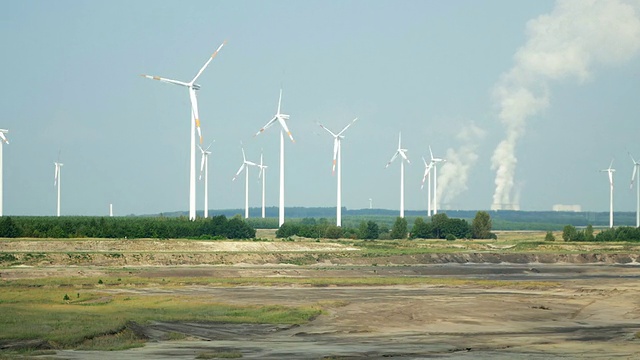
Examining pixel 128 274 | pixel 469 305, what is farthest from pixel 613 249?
pixel 469 305

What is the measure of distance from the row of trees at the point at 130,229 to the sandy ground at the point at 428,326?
5048cm

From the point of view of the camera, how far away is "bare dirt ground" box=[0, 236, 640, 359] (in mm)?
43281

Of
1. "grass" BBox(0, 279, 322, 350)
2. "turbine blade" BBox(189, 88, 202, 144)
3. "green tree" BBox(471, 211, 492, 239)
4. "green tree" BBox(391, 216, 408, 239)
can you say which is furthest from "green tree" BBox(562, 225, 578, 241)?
"grass" BBox(0, 279, 322, 350)

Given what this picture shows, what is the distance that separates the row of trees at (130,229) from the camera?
139 m

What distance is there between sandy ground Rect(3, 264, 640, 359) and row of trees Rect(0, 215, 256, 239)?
5048cm

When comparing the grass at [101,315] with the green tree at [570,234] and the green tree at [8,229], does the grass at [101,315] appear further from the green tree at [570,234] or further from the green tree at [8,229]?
the green tree at [570,234]

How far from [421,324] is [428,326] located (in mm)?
825

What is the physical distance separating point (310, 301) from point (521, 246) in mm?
96713

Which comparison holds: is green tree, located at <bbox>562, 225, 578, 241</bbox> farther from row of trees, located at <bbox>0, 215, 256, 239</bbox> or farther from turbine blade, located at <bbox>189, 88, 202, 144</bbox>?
turbine blade, located at <bbox>189, 88, 202, 144</bbox>

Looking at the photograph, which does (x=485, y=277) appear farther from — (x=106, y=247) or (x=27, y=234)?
(x=27, y=234)

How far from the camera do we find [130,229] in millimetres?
147000

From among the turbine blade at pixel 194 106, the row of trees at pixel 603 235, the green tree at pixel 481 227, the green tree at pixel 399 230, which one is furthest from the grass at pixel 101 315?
the green tree at pixel 481 227

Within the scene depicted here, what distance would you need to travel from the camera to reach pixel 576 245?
532 feet

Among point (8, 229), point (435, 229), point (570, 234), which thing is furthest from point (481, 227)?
point (8, 229)
